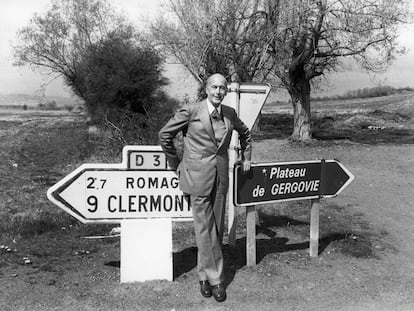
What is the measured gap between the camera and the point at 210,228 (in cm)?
401

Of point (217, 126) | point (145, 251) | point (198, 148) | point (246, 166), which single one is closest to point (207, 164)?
point (198, 148)

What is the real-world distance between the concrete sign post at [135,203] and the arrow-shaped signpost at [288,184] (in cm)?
67

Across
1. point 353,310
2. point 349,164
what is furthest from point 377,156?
point 353,310

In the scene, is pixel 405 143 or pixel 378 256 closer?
pixel 378 256

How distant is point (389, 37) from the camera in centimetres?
1552

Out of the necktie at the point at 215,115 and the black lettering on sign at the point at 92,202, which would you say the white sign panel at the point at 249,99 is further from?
the black lettering on sign at the point at 92,202

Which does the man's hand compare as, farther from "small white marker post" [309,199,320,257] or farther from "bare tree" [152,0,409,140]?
"bare tree" [152,0,409,140]

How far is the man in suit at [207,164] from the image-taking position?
152 inches

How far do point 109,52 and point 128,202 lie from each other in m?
17.2

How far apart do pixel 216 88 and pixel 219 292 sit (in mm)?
1869

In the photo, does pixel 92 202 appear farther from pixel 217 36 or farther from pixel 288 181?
pixel 217 36

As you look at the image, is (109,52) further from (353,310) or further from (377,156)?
(353,310)

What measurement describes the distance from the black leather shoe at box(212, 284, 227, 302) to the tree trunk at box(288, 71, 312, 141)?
15.5m

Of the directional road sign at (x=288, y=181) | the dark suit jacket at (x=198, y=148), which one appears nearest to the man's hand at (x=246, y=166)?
the directional road sign at (x=288, y=181)
